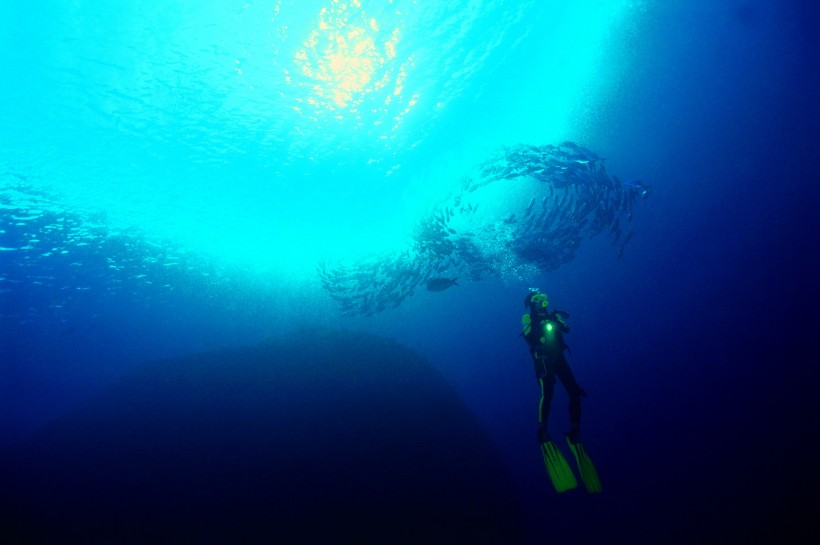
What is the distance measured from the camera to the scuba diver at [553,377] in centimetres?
664

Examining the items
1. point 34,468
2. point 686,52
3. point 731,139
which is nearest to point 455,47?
point 686,52

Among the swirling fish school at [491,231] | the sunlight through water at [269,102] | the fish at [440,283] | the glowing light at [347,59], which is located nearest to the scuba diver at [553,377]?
the fish at [440,283]

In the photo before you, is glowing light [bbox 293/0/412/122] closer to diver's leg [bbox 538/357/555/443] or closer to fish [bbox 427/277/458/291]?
fish [bbox 427/277/458/291]

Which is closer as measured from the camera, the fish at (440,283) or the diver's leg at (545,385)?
the diver's leg at (545,385)

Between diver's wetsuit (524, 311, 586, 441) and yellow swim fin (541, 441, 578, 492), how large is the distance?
61 centimetres

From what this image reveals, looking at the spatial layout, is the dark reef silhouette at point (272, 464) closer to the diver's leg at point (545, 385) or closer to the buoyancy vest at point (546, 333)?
the diver's leg at point (545, 385)

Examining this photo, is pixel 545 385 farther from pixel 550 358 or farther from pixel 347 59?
pixel 347 59

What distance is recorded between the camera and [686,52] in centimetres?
1382

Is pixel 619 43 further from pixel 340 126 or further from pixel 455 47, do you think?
pixel 340 126

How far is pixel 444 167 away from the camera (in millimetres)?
13719

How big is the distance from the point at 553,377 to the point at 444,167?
31.1ft

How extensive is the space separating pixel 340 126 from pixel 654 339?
34.7 metres

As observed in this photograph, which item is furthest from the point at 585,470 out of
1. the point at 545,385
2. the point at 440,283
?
the point at 440,283

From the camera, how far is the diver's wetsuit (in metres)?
6.63
